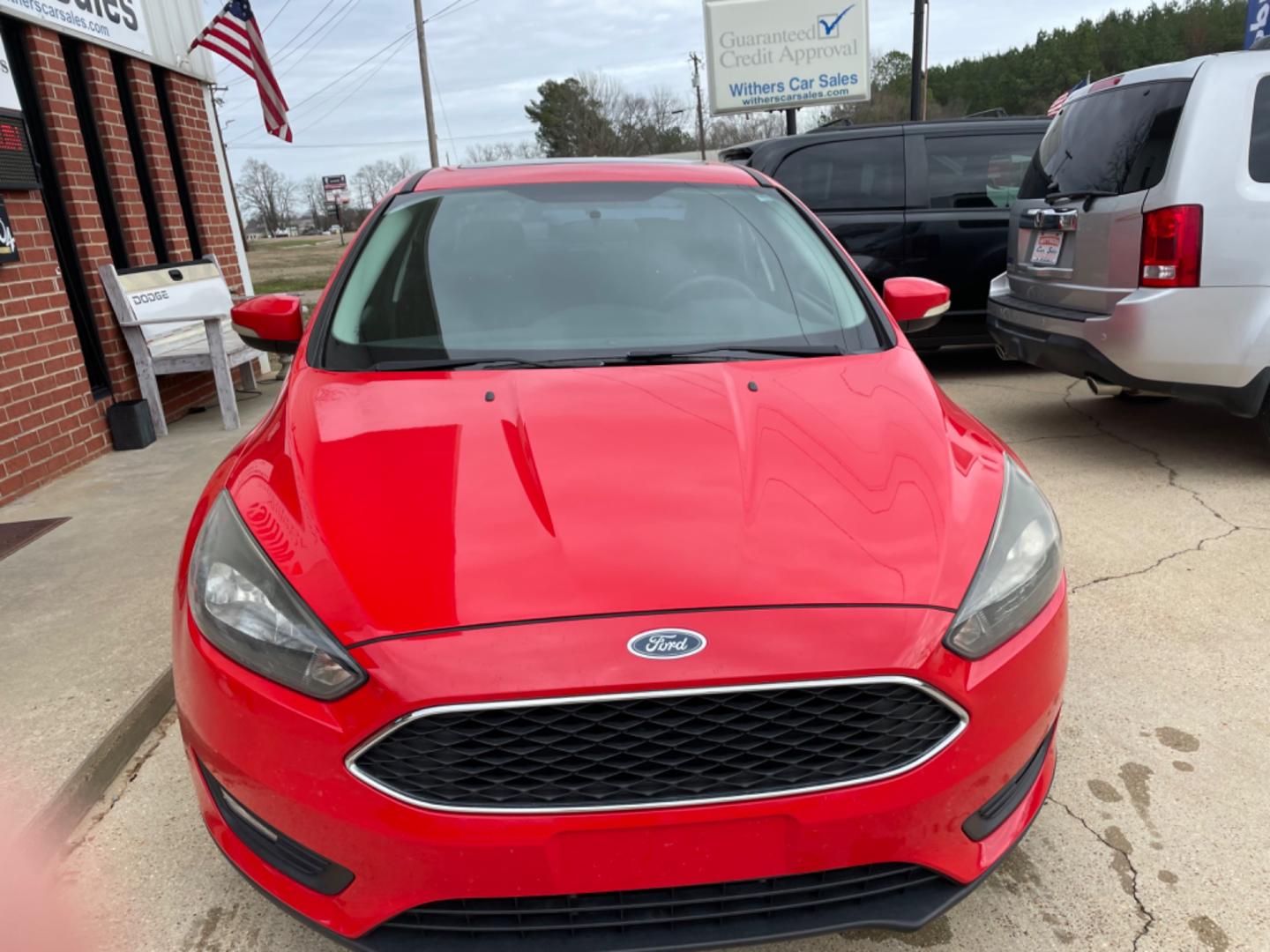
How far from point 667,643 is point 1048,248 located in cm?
415

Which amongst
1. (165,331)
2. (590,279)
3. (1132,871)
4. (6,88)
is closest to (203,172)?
(165,331)

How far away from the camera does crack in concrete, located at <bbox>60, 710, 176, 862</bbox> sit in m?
2.21

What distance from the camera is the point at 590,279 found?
2564 mm

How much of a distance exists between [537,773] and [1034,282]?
441 centimetres

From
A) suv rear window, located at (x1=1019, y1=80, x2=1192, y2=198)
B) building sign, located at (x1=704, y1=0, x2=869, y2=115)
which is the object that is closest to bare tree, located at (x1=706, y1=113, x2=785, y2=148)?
building sign, located at (x1=704, y1=0, x2=869, y2=115)

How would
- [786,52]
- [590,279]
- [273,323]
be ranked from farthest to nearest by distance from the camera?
1. [786,52]
2. [273,323]
3. [590,279]

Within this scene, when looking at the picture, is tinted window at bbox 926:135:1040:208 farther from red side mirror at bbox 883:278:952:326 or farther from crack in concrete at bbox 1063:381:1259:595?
red side mirror at bbox 883:278:952:326

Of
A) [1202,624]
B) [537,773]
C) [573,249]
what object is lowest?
Answer: [1202,624]

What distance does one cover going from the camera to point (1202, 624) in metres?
2.99

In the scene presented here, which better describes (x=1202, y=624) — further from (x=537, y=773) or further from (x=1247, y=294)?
(x=537, y=773)

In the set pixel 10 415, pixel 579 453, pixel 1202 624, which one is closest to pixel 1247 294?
pixel 1202 624

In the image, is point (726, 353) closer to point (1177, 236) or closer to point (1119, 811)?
point (1119, 811)

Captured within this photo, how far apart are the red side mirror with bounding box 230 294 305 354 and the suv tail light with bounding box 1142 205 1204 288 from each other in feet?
11.7

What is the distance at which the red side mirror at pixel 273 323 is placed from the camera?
2.81 m
